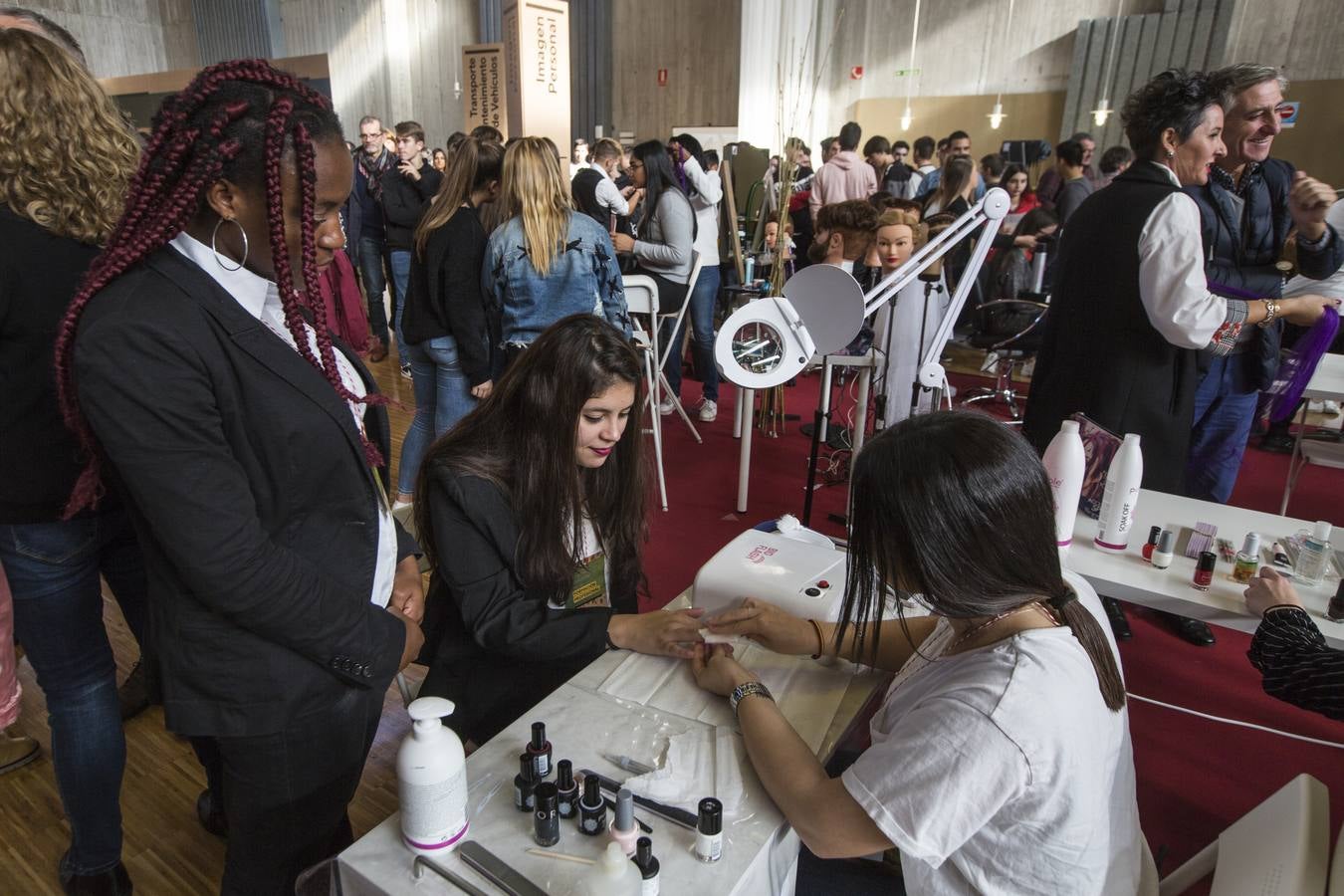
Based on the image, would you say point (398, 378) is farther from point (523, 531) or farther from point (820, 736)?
point (820, 736)

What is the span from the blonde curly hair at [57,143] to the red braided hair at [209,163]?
308 millimetres

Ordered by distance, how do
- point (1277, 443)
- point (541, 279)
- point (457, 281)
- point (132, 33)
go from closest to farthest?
point (541, 279) → point (457, 281) → point (1277, 443) → point (132, 33)

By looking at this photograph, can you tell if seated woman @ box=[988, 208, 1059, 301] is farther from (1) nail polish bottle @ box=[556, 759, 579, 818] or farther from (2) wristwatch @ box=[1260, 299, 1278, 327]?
(1) nail polish bottle @ box=[556, 759, 579, 818]

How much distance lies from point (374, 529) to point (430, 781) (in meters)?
0.37

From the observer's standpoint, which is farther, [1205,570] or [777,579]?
[1205,570]

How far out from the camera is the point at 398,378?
532 cm

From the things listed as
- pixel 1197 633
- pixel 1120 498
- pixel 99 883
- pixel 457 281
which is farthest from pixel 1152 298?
pixel 99 883

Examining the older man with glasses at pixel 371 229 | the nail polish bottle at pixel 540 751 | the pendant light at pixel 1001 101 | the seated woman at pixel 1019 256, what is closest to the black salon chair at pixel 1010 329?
the seated woman at pixel 1019 256

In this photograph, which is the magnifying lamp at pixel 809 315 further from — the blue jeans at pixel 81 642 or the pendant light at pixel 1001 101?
the pendant light at pixel 1001 101

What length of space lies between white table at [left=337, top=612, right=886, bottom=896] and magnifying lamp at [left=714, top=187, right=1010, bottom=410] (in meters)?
1.00

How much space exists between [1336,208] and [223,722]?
11.5 feet

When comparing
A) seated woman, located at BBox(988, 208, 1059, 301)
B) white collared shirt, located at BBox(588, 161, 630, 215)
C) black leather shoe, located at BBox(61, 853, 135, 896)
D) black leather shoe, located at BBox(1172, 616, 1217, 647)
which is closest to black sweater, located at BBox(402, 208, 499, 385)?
white collared shirt, located at BBox(588, 161, 630, 215)

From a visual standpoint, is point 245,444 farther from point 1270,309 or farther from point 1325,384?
point 1325,384

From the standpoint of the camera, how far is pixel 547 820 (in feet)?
2.81
